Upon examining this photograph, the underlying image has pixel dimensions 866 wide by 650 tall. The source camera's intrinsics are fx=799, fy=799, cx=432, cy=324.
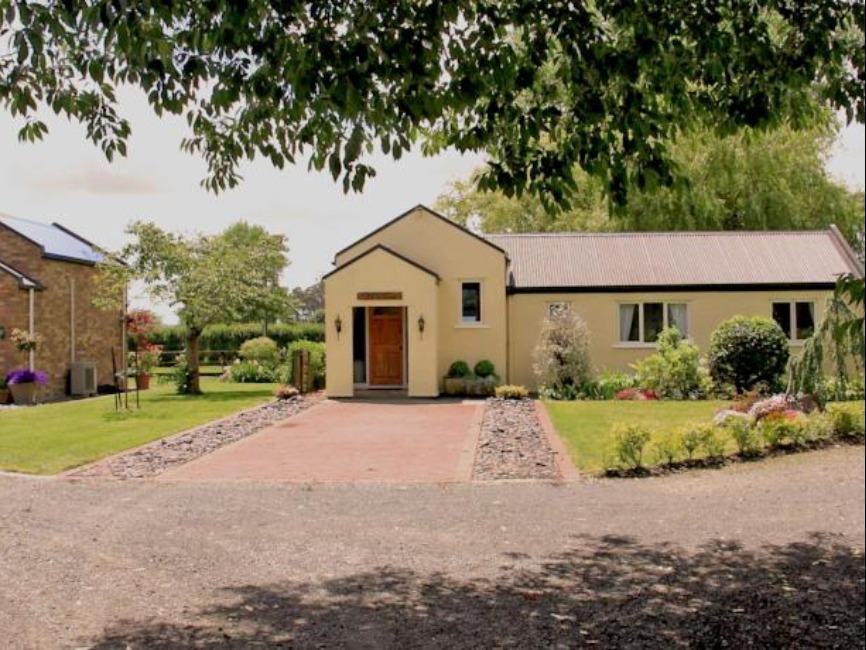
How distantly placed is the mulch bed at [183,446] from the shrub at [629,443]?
5.66 meters

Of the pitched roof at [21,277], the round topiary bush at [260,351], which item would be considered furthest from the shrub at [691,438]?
the round topiary bush at [260,351]

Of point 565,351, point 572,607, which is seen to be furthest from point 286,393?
point 572,607

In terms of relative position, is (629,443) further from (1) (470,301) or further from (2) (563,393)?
(1) (470,301)

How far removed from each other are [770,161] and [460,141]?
2984 cm

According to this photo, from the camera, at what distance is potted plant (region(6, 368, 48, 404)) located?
1266 cm

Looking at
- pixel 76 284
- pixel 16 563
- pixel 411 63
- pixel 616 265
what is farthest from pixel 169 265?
pixel 411 63

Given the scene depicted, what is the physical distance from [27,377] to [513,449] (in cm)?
825

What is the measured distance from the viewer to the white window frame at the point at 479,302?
73.3ft

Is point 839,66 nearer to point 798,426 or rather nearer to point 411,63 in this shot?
point 411,63

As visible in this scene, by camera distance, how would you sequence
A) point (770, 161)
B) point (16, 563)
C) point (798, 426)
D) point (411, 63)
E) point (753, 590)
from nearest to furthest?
point (411, 63)
point (753, 590)
point (16, 563)
point (798, 426)
point (770, 161)

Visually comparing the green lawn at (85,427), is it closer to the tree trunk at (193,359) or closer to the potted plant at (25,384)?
the potted plant at (25,384)

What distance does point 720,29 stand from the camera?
537cm

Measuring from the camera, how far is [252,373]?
28.0 m

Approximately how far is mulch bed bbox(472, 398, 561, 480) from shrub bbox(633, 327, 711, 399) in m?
3.79
